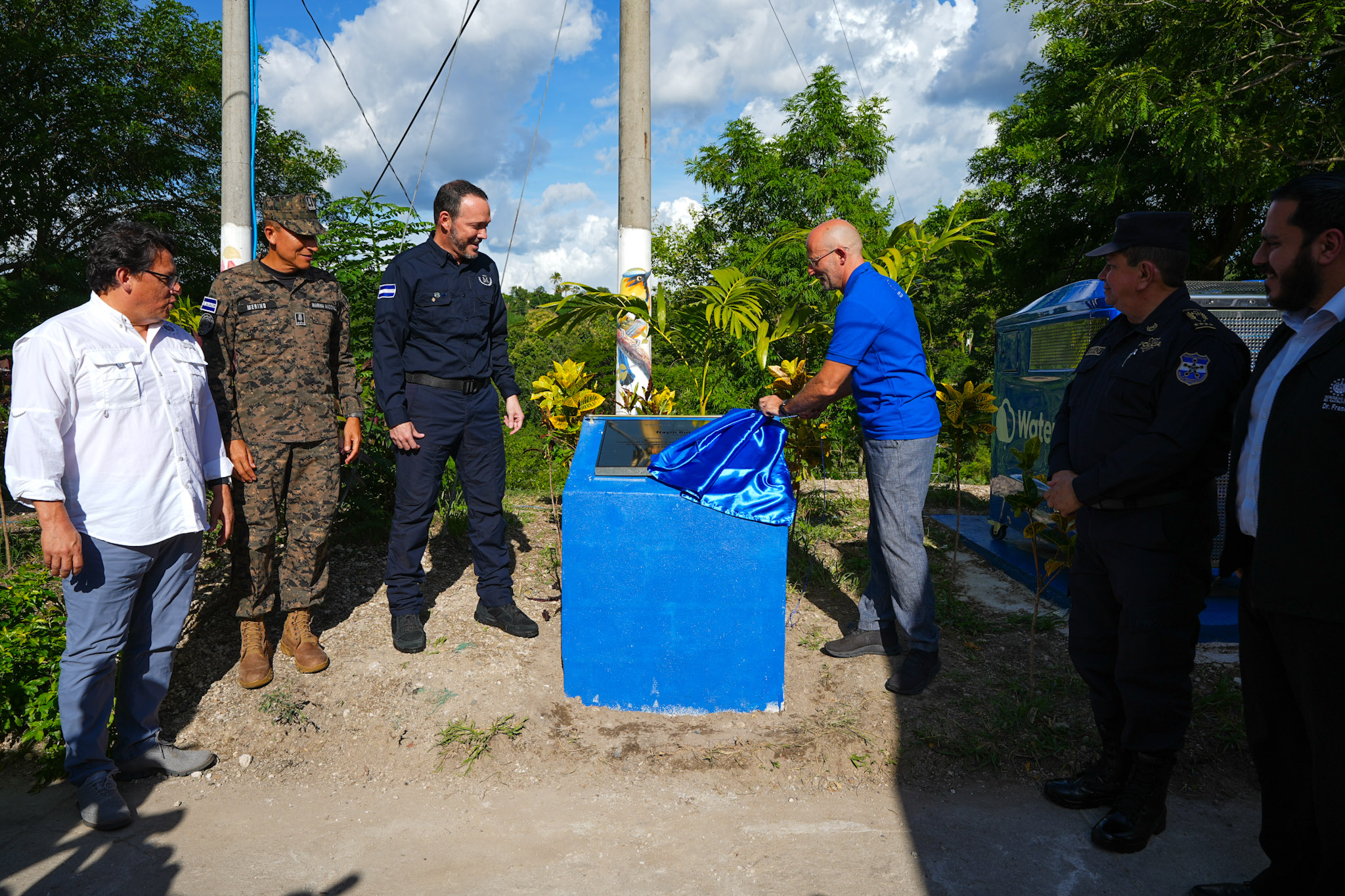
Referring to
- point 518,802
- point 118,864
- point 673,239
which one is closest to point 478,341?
point 518,802

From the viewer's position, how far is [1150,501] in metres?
2.37

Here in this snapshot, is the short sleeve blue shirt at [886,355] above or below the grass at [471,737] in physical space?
above

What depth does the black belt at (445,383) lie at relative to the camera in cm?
365

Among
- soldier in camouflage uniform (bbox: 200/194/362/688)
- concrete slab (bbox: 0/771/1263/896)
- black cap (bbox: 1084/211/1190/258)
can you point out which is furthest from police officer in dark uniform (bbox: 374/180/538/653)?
black cap (bbox: 1084/211/1190/258)

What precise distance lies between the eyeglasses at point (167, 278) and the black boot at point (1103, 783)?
354 centimetres

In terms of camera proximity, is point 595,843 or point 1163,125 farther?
point 1163,125

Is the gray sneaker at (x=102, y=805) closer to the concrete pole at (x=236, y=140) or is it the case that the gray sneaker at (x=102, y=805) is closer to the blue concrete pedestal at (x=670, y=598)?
the blue concrete pedestal at (x=670, y=598)

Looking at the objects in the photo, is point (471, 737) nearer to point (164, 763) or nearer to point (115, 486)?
point (164, 763)

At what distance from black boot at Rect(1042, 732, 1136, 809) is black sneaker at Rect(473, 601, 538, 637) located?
7.72 ft

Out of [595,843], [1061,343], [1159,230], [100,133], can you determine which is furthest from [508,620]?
[100,133]

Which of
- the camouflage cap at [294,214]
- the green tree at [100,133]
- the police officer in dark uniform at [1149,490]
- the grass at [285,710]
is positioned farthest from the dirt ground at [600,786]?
the green tree at [100,133]

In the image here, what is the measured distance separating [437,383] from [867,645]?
236cm

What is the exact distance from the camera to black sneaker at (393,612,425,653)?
3656 mm

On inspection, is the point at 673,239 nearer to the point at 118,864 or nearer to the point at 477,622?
the point at 477,622
